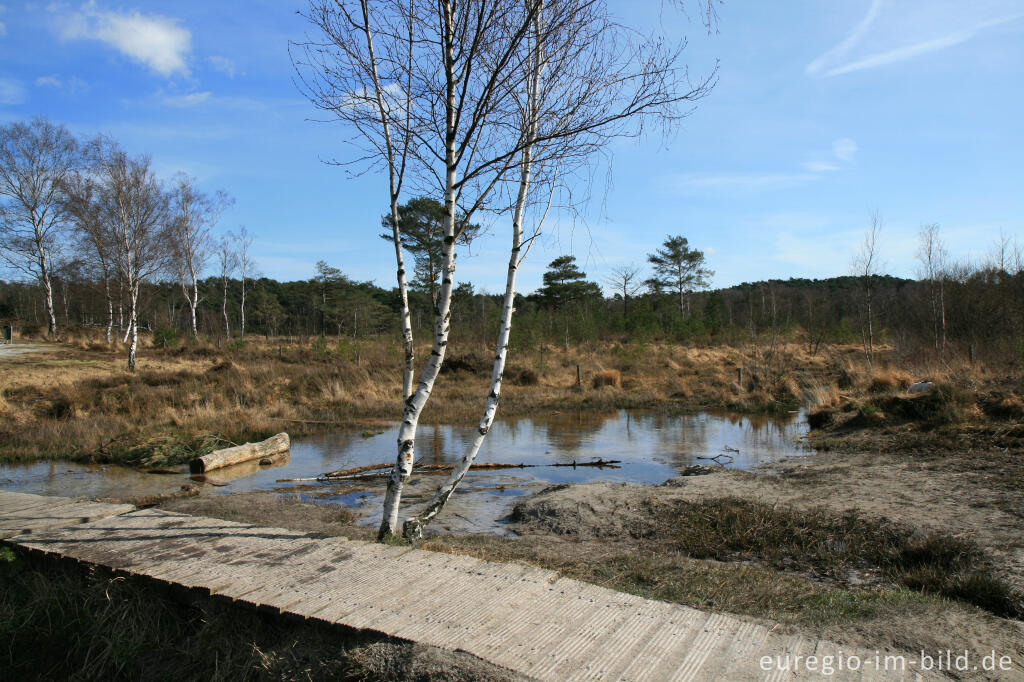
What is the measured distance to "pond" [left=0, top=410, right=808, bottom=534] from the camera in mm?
9688

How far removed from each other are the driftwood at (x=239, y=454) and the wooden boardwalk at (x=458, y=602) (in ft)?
19.7

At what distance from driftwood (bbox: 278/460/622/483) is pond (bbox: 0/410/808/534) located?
0.11 m

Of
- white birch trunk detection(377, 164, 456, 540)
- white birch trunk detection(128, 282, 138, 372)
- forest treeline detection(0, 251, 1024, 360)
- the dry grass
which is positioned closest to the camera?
white birch trunk detection(377, 164, 456, 540)

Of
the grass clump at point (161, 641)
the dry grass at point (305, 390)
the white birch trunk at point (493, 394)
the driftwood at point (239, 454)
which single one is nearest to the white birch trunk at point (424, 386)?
the white birch trunk at point (493, 394)

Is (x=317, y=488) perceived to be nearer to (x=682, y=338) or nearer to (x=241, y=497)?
(x=241, y=497)

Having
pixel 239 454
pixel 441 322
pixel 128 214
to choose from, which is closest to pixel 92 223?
pixel 128 214

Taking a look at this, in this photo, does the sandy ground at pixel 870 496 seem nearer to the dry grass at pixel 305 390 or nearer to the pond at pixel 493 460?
the pond at pixel 493 460

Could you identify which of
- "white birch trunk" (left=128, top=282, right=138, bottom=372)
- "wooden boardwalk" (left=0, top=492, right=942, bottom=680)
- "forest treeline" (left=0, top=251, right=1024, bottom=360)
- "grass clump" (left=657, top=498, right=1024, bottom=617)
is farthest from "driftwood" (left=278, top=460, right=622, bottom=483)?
"white birch trunk" (left=128, top=282, right=138, bottom=372)

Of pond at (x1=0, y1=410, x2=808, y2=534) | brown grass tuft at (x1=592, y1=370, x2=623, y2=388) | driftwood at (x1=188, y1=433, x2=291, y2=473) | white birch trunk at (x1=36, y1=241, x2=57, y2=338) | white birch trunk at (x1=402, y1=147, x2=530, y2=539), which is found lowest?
pond at (x1=0, y1=410, x2=808, y2=534)

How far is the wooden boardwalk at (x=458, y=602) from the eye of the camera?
3.16m

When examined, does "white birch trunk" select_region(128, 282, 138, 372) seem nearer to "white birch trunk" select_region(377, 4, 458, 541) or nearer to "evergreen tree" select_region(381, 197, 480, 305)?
"evergreen tree" select_region(381, 197, 480, 305)

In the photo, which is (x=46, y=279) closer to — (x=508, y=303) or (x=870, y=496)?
(x=508, y=303)

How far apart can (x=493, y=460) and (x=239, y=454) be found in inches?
207

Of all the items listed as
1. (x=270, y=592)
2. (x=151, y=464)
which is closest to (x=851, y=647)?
(x=270, y=592)
